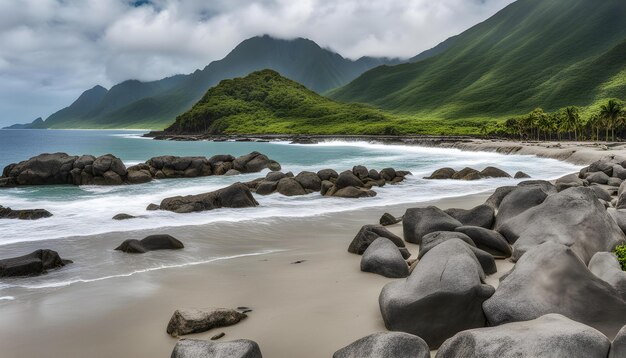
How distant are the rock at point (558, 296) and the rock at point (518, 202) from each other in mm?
6562

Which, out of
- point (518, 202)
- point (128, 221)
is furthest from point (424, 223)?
point (128, 221)

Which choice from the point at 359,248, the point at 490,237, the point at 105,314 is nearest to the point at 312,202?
the point at 359,248

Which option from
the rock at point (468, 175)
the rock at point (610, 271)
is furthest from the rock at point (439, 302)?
the rock at point (468, 175)

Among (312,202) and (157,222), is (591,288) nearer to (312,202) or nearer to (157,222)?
(157,222)

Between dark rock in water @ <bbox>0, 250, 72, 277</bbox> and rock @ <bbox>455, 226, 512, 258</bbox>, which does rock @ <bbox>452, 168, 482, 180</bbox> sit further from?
dark rock in water @ <bbox>0, 250, 72, 277</bbox>

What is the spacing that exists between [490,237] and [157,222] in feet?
42.8

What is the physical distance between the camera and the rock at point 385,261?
34.8 ft

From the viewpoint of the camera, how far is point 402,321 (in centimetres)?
756

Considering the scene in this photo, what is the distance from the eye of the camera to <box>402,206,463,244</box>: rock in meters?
13.5

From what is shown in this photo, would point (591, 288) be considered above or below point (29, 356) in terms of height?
above

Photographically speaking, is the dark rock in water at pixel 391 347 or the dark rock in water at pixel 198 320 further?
the dark rock in water at pixel 198 320

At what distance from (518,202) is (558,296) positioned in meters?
7.49

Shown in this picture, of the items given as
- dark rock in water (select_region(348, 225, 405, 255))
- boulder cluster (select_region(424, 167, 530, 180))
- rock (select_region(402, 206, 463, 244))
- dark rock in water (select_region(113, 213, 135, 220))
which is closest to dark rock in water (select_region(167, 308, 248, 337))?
dark rock in water (select_region(348, 225, 405, 255))

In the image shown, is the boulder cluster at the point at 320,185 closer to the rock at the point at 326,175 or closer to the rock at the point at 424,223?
the rock at the point at 326,175
